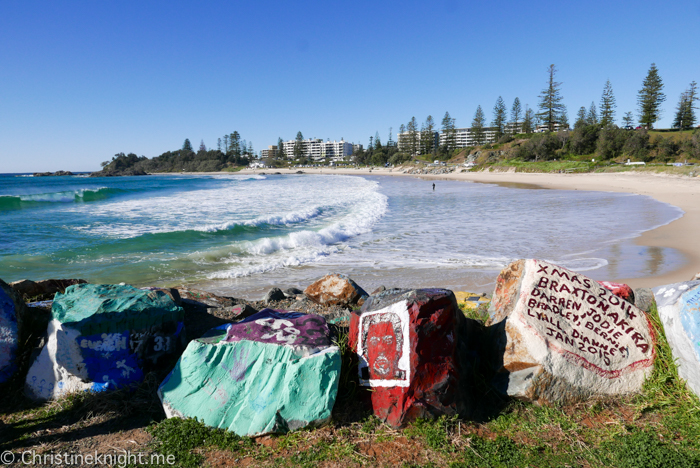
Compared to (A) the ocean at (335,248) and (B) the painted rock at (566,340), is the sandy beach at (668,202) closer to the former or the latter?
(A) the ocean at (335,248)

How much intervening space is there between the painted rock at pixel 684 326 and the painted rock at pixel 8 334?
5.70 metres

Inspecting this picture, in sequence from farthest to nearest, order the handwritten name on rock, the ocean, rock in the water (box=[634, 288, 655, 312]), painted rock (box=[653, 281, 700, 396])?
the ocean → rock in the water (box=[634, 288, 655, 312]) → the handwritten name on rock → painted rock (box=[653, 281, 700, 396])

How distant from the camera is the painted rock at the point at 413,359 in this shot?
295 centimetres

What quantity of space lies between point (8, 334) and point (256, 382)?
8.06 ft

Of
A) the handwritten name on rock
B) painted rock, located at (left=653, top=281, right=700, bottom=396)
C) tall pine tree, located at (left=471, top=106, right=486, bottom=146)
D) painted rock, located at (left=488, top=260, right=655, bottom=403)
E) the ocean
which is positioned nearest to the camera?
painted rock, located at (left=653, top=281, right=700, bottom=396)

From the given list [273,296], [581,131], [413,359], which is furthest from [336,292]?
[581,131]

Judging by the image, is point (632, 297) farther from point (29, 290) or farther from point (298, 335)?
point (29, 290)

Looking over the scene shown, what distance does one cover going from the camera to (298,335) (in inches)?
130

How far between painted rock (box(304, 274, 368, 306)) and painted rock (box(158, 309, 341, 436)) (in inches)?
97.4

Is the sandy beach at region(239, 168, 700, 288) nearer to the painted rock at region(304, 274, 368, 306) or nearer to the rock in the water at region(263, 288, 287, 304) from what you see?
the painted rock at region(304, 274, 368, 306)

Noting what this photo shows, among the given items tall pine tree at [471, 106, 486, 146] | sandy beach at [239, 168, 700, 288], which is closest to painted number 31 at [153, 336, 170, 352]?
sandy beach at [239, 168, 700, 288]

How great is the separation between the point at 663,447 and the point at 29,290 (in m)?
7.41

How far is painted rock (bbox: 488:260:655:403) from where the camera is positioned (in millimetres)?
3139

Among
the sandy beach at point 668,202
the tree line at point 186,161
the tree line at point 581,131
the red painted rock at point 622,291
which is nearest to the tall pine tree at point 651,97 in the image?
the tree line at point 581,131
